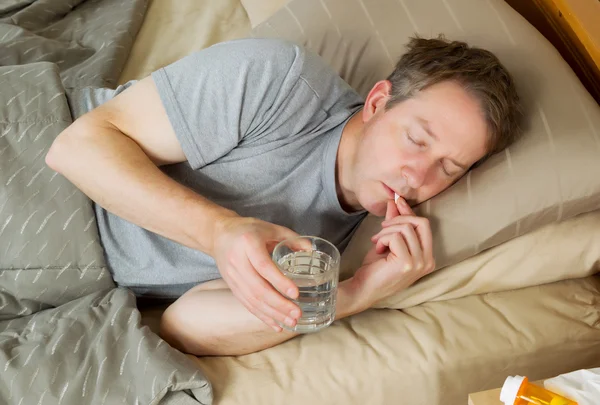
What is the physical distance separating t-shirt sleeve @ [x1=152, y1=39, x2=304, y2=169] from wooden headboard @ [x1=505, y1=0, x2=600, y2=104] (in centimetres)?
65

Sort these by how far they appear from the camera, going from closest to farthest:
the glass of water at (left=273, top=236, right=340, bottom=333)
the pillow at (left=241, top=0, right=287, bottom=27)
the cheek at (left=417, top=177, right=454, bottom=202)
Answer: the glass of water at (left=273, top=236, right=340, bottom=333)
the cheek at (left=417, top=177, right=454, bottom=202)
the pillow at (left=241, top=0, right=287, bottom=27)

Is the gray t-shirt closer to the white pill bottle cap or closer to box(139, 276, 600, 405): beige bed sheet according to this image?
box(139, 276, 600, 405): beige bed sheet

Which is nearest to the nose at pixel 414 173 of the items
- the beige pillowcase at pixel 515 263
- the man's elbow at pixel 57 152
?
the beige pillowcase at pixel 515 263

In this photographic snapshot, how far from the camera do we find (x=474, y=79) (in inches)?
51.8

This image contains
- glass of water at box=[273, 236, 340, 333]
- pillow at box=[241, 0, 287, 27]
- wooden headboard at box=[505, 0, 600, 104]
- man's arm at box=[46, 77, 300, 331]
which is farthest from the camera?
pillow at box=[241, 0, 287, 27]

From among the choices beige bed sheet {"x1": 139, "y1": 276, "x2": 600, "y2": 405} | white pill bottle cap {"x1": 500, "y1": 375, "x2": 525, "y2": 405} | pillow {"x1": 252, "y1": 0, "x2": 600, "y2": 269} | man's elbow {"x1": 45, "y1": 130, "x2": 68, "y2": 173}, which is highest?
man's elbow {"x1": 45, "y1": 130, "x2": 68, "y2": 173}

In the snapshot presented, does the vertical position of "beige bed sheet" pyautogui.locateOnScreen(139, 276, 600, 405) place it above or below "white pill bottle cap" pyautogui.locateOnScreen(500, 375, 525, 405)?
below

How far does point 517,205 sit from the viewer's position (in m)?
1.35

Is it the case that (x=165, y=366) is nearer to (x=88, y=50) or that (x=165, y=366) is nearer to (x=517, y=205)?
(x=517, y=205)

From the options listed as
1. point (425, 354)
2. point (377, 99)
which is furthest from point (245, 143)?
point (425, 354)

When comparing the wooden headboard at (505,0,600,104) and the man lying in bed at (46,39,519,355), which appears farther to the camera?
the wooden headboard at (505,0,600,104)

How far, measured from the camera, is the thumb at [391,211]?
130cm

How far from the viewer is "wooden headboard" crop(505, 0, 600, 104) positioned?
1496mm

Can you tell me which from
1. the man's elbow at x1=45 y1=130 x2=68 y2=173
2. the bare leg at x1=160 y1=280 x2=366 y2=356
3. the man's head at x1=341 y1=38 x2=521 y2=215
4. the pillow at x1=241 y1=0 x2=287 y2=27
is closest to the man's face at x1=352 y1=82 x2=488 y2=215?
the man's head at x1=341 y1=38 x2=521 y2=215
